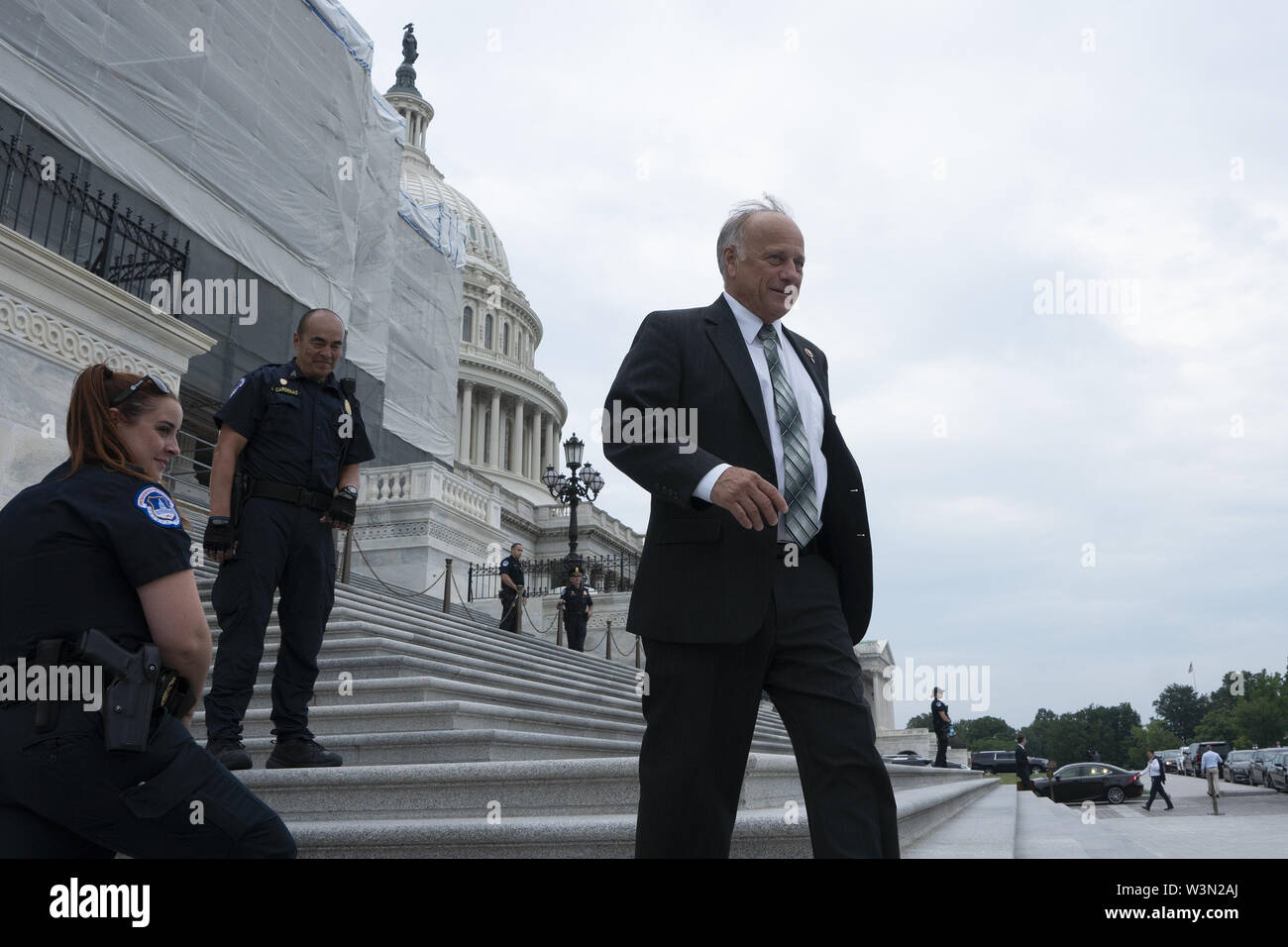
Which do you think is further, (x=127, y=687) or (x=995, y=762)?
(x=995, y=762)

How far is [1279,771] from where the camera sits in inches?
1117

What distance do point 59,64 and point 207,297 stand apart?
4.92 m

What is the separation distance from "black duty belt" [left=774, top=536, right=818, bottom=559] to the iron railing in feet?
45.2

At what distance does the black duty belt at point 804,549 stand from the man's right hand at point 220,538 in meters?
3.05

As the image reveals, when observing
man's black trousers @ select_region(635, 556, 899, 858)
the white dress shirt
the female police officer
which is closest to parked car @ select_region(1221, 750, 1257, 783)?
the white dress shirt

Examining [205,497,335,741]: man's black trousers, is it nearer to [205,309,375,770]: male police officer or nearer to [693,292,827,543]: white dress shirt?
[205,309,375,770]: male police officer

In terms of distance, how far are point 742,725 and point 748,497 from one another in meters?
0.60

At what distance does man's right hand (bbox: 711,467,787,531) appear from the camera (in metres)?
2.41

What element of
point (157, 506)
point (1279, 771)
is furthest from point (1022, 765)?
point (157, 506)

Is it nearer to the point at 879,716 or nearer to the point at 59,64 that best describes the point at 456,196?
the point at 879,716

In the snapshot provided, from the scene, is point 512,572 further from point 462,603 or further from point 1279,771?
point 1279,771

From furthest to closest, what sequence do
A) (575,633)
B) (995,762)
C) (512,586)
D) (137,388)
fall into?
1. (995,762)
2. (575,633)
3. (512,586)
4. (137,388)

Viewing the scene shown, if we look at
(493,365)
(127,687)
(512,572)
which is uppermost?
(493,365)

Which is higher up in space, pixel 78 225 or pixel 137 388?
pixel 78 225
